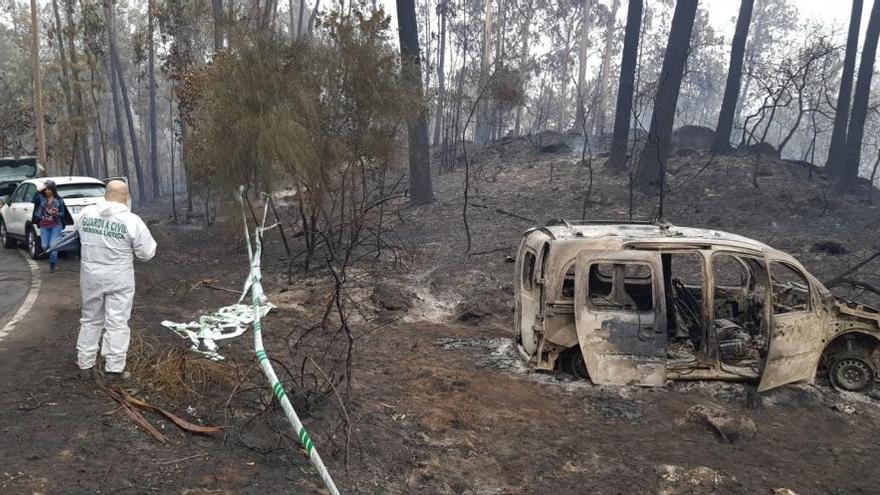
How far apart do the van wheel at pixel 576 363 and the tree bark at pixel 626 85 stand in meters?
14.7

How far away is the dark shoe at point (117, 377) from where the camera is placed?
5.14 metres

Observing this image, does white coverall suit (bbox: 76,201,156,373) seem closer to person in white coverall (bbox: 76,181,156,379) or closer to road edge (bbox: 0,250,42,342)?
person in white coverall (bbox: 76,181,156,379)

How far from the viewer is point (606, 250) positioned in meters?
6.21

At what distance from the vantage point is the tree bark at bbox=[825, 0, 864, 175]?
65.3ft

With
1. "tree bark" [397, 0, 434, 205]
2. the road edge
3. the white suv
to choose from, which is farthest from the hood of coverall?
"tree bark" [397, 0, 434, 205]

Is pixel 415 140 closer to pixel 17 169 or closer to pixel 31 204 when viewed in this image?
pixel 31 204

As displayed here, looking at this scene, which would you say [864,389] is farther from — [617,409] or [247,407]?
[247,407]

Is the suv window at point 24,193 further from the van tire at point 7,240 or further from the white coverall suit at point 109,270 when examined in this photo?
the white coverall suit at point 109,270

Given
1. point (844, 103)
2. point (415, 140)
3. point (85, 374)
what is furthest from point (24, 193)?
point (844, 103)

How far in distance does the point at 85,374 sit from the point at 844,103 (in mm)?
23131

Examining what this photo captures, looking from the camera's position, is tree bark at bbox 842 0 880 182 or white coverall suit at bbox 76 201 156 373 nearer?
white coverall suit at bbox 76 201 156 373

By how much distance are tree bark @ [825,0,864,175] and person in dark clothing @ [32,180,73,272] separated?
21.9m

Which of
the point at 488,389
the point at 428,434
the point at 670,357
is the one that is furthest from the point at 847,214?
the point at 428,434

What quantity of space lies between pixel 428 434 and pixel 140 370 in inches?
103
